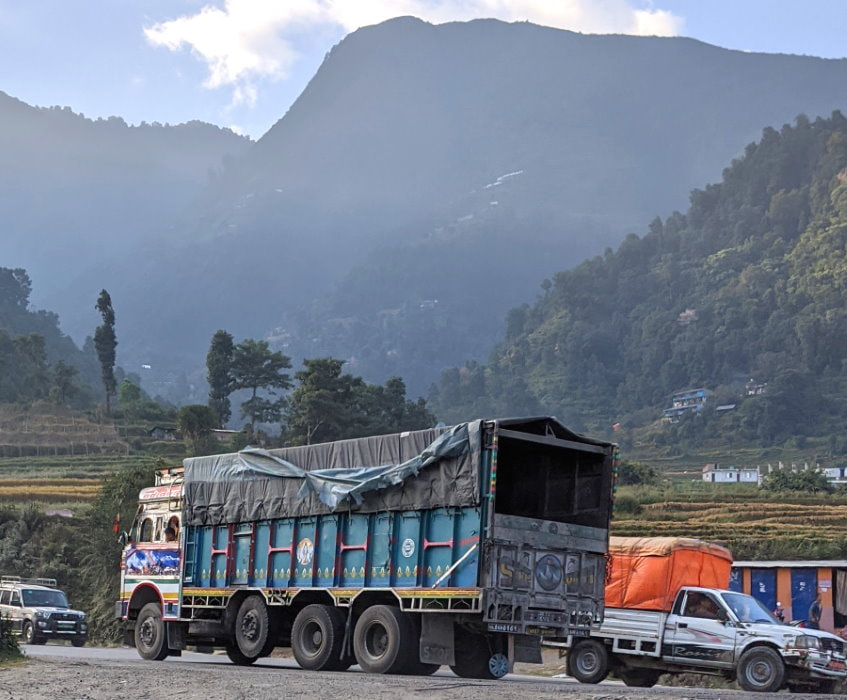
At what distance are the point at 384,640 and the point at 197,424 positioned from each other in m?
70.2

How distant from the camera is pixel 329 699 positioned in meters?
12.6

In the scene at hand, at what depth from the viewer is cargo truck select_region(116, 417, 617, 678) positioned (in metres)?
16.6

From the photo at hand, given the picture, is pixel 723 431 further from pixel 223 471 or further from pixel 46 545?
pixel 223 471

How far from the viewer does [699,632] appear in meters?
19.5

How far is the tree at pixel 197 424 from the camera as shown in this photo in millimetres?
85812

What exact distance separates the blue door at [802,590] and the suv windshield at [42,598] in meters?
19.0

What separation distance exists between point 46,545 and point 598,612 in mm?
36289

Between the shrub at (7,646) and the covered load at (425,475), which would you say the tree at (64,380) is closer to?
the covered load at (425,475)

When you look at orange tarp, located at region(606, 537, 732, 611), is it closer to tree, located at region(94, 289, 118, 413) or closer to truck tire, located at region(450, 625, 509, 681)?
truck tire, located at region(450, 625, 509, 681)

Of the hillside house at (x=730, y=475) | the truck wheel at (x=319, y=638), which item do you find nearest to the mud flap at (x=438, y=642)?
the truck wheel at (x=319, y=638)

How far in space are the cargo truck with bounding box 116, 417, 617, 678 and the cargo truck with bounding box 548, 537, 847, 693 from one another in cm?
199

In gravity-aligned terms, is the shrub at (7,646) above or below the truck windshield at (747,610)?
below

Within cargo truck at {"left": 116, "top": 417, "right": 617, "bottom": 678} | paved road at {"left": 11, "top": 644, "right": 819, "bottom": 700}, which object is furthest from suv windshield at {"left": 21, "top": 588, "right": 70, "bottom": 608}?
paved road at {"left": 11, "top": 644, "right": 819, "bottom": 700}

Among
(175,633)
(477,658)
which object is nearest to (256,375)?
(175,633)
